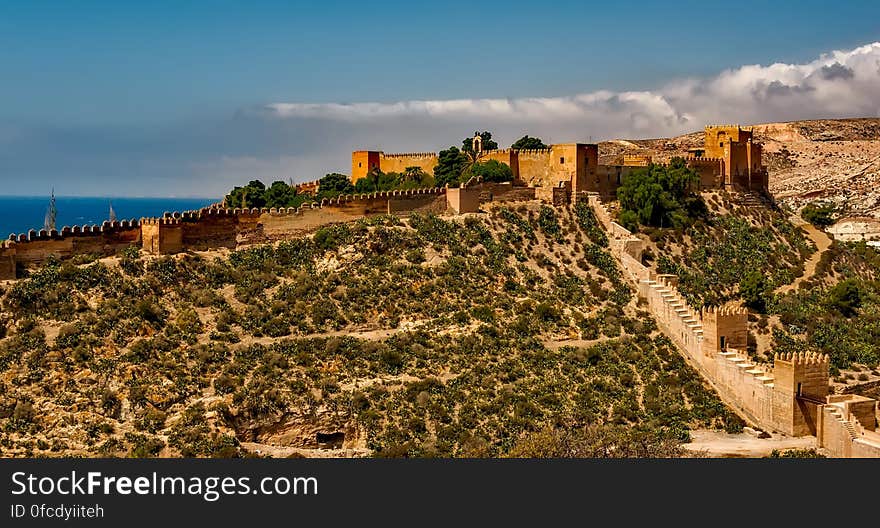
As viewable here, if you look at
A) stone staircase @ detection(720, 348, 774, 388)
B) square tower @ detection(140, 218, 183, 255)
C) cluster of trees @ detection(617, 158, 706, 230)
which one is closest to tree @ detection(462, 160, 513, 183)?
cluster of trees @ detection(617, 158, 706, 230)

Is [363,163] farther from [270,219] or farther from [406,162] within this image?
[270,219]

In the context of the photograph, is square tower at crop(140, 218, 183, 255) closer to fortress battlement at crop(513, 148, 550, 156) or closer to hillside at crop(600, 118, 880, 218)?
fortress battlement at crop(513, 148, 550, 156)

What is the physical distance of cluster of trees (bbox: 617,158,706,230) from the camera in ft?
137

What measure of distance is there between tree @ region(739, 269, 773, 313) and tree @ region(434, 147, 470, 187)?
12896 millimetres

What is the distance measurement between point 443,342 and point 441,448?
605 cm

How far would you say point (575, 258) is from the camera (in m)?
38.3

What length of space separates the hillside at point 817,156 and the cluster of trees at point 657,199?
26238 millimetres

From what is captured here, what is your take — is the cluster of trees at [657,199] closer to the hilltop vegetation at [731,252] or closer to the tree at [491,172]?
the hilltop vegetation at [731,252]

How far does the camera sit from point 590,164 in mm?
42500

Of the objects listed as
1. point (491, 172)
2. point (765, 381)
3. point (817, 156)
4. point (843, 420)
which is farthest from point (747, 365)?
point (817, 156)

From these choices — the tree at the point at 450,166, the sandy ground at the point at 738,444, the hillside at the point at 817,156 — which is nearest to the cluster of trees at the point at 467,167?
the tree at the point at 450,166

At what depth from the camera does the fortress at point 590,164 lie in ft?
138

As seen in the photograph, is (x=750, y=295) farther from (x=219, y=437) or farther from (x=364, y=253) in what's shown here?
(x=219, y=437)

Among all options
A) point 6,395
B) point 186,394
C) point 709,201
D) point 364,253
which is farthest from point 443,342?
point 709,201
